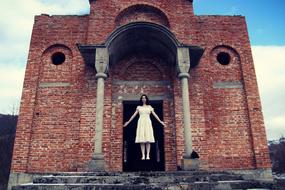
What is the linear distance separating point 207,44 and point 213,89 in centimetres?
188

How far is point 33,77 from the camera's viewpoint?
9.91 meters

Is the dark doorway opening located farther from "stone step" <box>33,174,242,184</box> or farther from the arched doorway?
"stone step" <box>33,174,242,184</box>

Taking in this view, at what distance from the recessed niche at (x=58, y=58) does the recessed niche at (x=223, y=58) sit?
20.3 feet

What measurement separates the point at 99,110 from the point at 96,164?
1.54 meters

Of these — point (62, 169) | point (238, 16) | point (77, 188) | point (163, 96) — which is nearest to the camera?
point (77, 188)

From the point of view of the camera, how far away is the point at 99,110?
7.82 m

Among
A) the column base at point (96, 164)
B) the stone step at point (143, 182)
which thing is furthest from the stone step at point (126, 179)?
the column base at point (96, 164)

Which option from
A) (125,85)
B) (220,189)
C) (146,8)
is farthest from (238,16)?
(220,189)

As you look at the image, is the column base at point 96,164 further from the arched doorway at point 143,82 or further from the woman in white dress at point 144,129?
the arched doorway at point 143,82

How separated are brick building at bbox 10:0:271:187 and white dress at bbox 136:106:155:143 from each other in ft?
3.81

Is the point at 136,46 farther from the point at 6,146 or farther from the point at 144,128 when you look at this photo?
the point at 6,146

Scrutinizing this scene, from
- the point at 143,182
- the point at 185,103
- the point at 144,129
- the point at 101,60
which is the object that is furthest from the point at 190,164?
the point at 101,60

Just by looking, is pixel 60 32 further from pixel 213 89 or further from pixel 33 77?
pixel 213 89


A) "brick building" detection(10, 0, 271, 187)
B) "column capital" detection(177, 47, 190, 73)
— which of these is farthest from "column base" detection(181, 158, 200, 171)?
"column capital" detection(177, 47, 190, 73)
